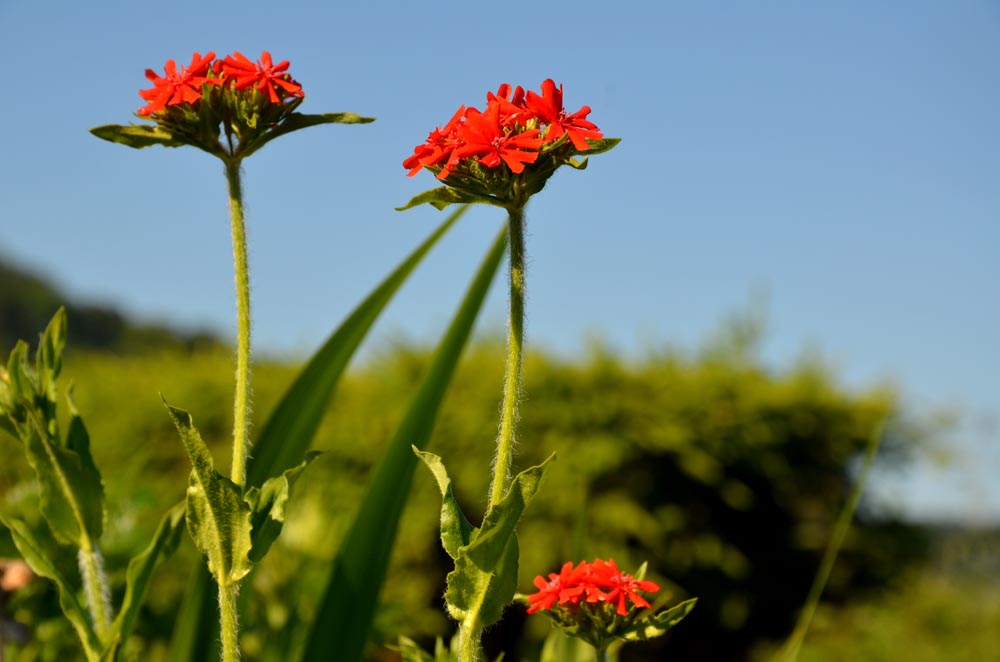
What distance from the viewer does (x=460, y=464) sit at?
6.32 m

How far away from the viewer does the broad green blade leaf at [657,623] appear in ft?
3.69

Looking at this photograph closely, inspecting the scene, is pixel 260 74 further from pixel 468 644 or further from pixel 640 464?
pixel 640 464

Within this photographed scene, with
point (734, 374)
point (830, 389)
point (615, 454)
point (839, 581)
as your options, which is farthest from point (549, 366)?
point (839, 581)

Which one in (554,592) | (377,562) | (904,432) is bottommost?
(377,562)

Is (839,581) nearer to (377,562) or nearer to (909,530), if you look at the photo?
(909,530)

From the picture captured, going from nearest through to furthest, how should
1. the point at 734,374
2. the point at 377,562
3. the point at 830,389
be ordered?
the point at 377,562 < the point at 734,374 < the point at 830,389

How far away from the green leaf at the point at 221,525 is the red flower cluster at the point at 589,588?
34 centimetres

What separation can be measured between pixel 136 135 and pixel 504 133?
19.4 inches

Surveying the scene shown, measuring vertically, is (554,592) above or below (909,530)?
below

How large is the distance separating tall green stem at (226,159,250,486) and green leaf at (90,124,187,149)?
3.2 inches

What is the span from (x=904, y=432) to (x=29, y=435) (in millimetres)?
7133

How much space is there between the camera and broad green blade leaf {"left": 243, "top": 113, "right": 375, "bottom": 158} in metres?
1.28

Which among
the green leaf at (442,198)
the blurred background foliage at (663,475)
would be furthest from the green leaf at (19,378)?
the blurred background foliage at (663,475)

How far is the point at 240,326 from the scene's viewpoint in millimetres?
1234
